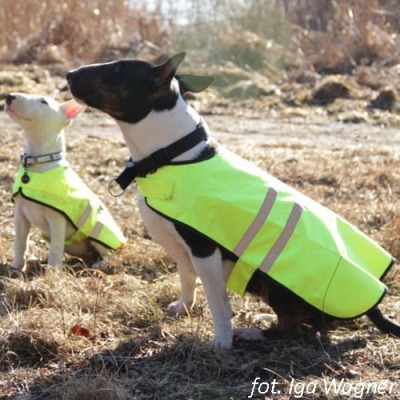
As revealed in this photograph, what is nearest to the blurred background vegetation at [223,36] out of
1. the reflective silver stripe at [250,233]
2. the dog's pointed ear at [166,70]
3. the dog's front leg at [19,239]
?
the dog's front leg at [19,239]

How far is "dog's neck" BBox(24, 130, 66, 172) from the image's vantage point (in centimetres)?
620

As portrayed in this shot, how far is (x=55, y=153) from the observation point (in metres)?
6.27

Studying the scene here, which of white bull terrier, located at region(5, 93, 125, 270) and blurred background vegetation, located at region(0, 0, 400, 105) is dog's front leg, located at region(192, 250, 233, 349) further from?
blurred background vegetation, located at region(0, 0, 400, 105)

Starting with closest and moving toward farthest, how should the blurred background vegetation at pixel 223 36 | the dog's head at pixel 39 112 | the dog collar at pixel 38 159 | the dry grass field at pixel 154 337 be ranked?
Answer: the dry grass field at pixel 154 337 < the dog's head at pixel 39 112 < the dog collar at pixel 38 159 < the blurred background vegetation at pixel 223 36

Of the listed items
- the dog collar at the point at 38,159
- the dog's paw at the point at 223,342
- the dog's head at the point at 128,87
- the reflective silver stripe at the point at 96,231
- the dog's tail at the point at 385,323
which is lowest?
the reflective silver stripe at the point at 96,231

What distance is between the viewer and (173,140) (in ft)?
15.4

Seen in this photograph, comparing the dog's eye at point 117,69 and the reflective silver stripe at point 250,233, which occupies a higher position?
the dog's eye at point 117,69

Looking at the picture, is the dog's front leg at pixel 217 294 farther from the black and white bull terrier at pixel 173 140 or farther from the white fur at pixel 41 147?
the white fur at pixel 41 147

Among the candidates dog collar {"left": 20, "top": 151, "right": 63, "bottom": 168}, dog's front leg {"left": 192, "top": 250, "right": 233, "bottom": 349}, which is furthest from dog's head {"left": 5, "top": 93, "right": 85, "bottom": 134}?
dog's front leg {"left": 192, "top": 250, "right": 233, "bottom": 349}

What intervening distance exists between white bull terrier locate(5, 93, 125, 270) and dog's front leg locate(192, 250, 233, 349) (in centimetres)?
169

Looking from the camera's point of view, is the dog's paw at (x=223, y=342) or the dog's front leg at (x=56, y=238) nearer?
the dog's paw at (x=223, y=342)

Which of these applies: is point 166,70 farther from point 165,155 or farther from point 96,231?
point 96,231

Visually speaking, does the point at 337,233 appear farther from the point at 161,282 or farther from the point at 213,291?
the point at 161,282

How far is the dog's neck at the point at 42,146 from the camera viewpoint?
20.3ft
